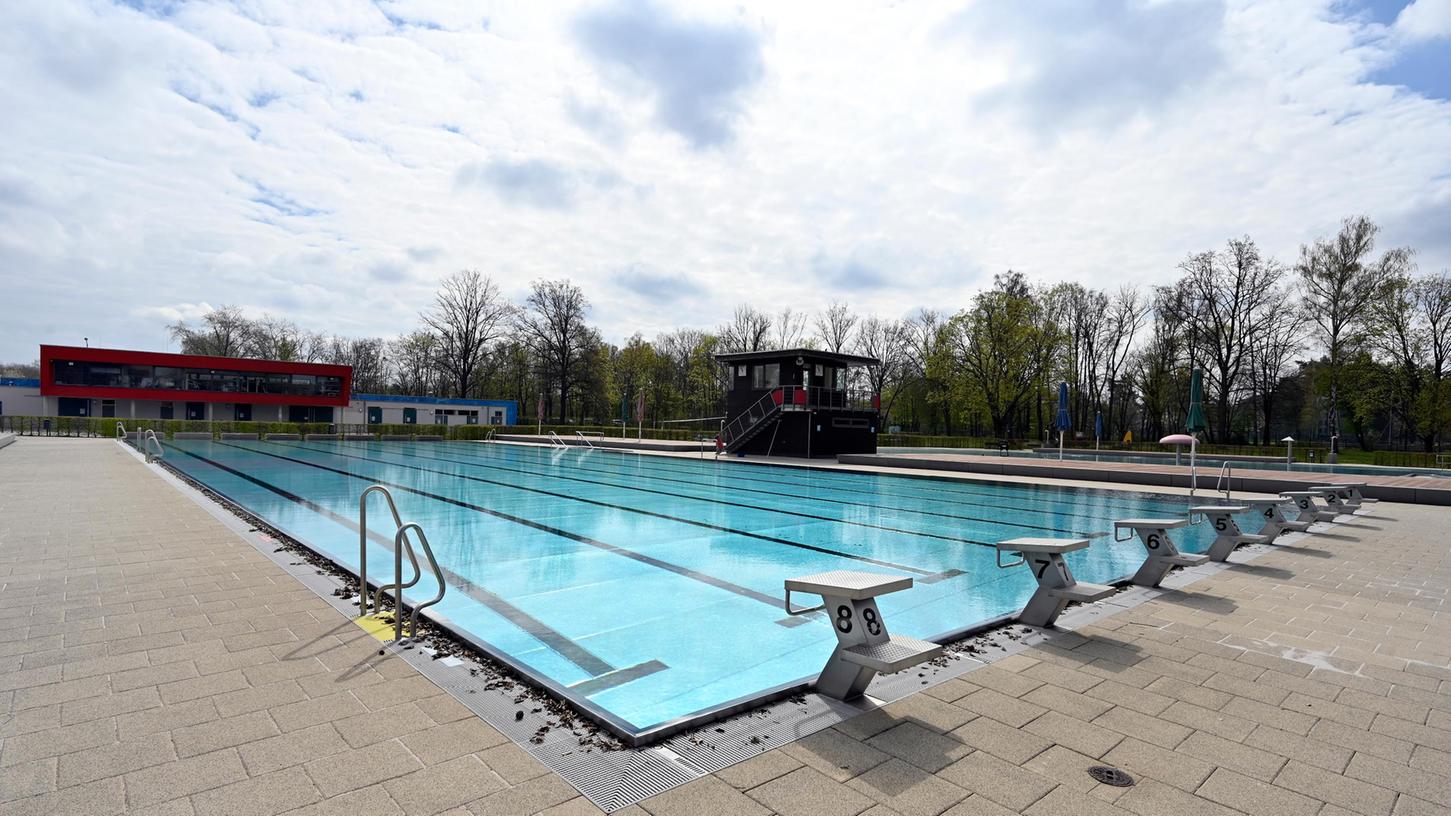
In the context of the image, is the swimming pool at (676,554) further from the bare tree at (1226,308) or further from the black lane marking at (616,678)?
the bare tree at (1226,308)

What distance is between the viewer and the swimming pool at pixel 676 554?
4527 millimetres

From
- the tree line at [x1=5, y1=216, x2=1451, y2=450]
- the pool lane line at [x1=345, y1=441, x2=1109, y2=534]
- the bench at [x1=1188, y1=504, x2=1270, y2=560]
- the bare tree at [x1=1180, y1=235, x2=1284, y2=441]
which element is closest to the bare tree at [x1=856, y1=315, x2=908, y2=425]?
the tree line at [x1=5, y1=216, x2=1451, y2=450]

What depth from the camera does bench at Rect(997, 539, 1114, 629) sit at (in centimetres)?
462

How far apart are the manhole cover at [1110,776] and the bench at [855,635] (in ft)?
2.55

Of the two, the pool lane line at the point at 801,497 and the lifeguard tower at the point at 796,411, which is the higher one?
the lifeguard tower at the point at 796,411

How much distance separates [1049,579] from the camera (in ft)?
15.6

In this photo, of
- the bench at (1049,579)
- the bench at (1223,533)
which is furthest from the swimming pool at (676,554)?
the bench at (1223,533)

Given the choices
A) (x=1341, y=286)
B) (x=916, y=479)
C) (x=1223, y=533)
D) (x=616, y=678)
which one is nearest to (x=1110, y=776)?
(x=616, y=678)

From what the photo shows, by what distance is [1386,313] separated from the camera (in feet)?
102

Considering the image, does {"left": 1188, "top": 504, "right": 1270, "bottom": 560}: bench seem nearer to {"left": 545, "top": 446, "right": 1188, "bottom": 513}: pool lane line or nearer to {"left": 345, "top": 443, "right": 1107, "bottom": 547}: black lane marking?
{"left": 345, "top": 443, "right": 1107, "bottom": 547}: black lane marking

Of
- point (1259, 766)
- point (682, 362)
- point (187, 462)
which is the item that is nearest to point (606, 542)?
point (1259, 766)

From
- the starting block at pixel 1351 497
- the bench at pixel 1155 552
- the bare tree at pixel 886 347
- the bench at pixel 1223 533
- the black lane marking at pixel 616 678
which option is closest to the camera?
the black lane marking at pixel 616 678

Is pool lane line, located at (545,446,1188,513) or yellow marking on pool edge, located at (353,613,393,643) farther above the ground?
yellow marking on pool edge, located at (353,613,393,643)

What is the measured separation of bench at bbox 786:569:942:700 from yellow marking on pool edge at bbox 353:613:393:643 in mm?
2641
